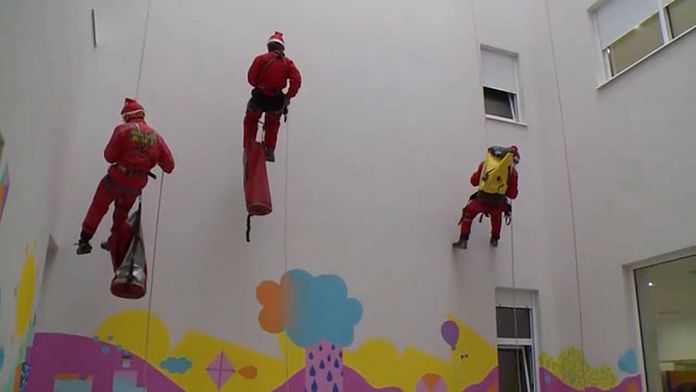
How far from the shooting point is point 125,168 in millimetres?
3936

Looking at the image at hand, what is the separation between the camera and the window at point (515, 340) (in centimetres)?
561

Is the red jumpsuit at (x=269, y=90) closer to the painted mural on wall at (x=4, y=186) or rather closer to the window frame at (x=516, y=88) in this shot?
the painted mural on wall at (x=4, y=186)

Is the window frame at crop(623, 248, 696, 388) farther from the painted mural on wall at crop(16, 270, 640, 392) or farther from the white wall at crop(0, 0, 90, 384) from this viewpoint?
the white wall at crop(0, 0, 90, 384)

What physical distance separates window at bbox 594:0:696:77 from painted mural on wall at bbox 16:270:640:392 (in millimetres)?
2700

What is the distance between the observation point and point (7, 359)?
9.73ft

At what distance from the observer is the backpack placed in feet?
17.2

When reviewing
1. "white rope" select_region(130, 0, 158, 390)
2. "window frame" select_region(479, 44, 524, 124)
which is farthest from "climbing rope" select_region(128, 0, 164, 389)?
Result: "window frame" select_region(479, 44, 524, 124)

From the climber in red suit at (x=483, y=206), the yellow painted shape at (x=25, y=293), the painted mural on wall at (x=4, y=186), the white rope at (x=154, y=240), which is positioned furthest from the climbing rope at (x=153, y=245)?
the climber in red suit at (x=483, y=206)

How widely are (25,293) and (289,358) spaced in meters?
2.03

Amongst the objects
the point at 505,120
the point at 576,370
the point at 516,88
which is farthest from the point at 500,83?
the point at 576,370

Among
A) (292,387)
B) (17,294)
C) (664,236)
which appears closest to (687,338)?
(664,236)

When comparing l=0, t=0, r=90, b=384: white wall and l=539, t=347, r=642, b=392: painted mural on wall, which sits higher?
l=0, t=0, r=90, b=384: white wall

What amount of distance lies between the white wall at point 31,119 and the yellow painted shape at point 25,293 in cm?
6

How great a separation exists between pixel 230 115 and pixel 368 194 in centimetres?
133
